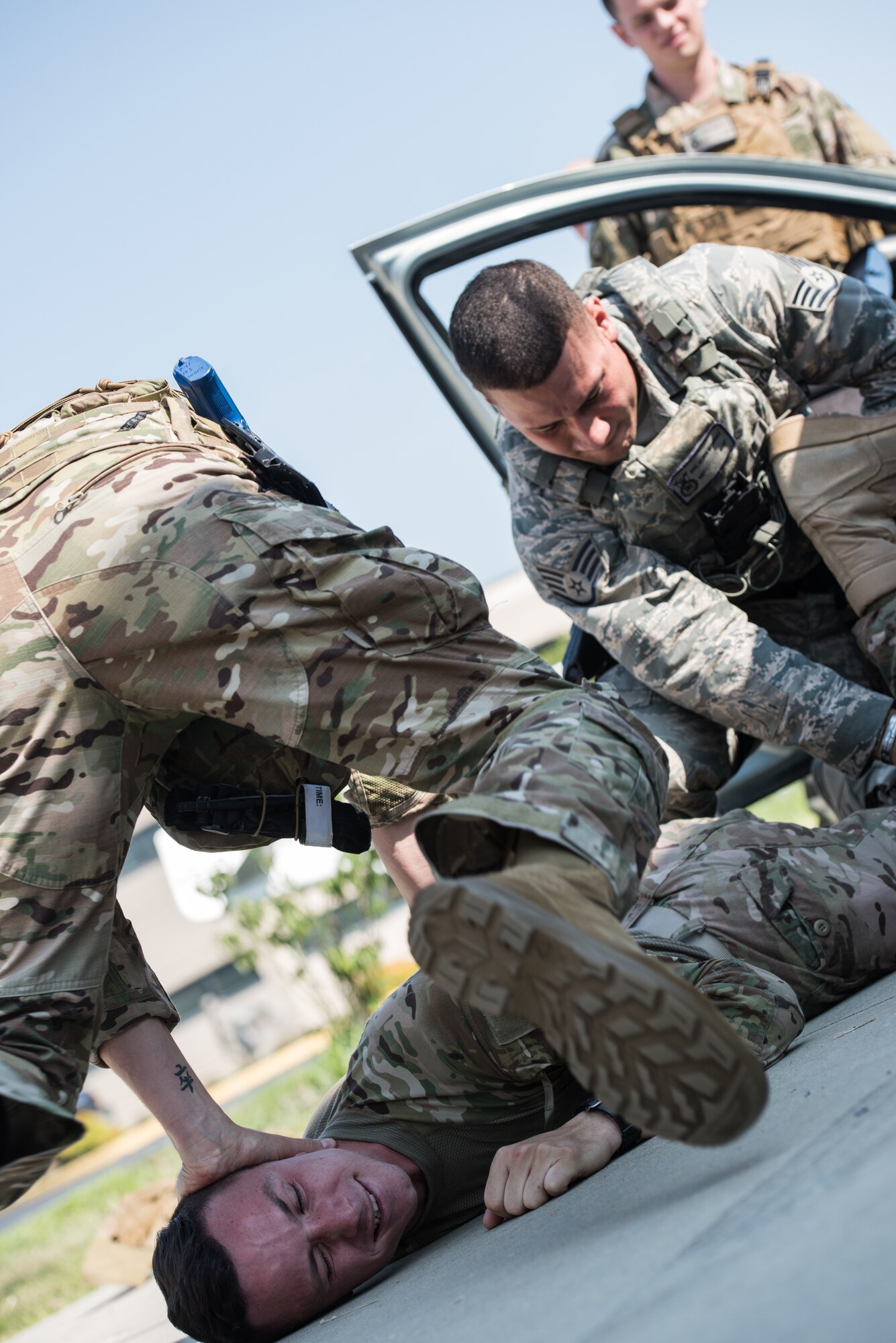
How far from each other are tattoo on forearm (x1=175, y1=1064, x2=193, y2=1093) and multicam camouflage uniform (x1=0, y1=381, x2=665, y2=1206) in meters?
0.20

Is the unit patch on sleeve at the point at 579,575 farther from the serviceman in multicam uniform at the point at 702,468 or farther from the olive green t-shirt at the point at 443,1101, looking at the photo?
the olive green t-shirt at the point at 443,1101

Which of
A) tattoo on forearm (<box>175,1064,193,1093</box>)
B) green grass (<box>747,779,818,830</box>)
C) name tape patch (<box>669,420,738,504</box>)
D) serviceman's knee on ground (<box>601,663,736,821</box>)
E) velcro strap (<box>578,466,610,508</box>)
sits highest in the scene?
velcro strap (<box>578,466,610,508</box>)

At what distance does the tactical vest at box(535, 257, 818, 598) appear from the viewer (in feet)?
8.96

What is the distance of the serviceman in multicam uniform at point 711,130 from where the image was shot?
3.68 metres

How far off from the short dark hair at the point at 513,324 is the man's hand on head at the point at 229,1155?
1.64 m

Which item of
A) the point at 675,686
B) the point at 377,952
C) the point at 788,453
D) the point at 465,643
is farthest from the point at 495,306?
the point at 377,952

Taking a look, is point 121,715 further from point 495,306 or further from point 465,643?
point 495,306

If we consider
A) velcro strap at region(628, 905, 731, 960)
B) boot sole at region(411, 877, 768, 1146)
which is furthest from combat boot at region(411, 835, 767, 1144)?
velcro strap at region(628, 905, 731, 960)

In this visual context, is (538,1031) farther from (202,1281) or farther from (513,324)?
(513,324)

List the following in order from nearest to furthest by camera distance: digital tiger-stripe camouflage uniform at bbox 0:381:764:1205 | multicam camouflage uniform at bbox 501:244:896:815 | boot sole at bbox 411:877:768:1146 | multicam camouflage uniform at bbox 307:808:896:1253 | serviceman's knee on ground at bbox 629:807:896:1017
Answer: boot sole at bbox 411:877:768:1146 < digital tiger-stripe camouflage uniform at bbox 0:381:764:1205 < multicam camouflage uniform at bbox 307:808:896:1253 < serviceman's knee on ground at bbox 629:807:896:1017 < multicam camouflage uniform at bbox 501:244:896:815

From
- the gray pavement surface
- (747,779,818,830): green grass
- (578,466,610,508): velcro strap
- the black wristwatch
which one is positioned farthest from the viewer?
(747,779,818,830): green grass

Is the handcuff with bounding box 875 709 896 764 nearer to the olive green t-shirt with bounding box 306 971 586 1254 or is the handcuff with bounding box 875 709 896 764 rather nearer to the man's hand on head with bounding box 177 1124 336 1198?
the olive green t-shirt with bounding box 306 971 586 1254

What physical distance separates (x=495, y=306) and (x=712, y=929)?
1.51 meters

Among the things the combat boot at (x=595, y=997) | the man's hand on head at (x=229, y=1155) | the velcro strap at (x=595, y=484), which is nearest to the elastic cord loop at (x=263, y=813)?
the man's hand on head at (x=229, y=1155)
